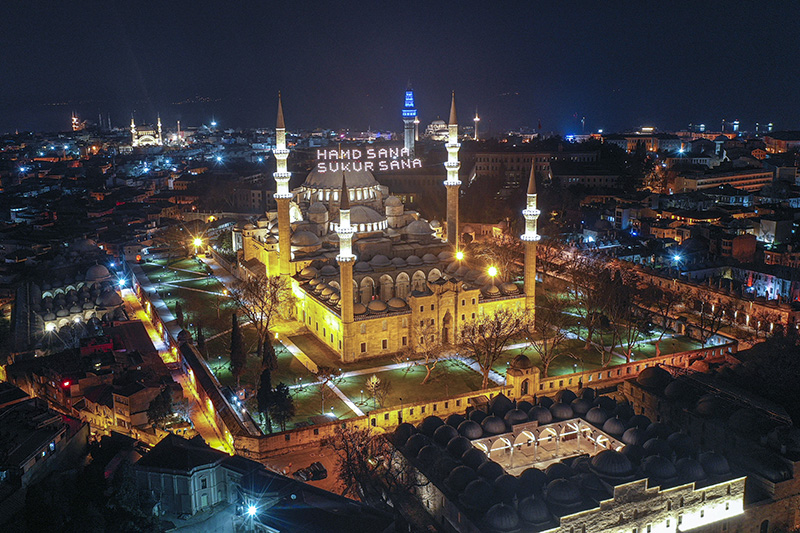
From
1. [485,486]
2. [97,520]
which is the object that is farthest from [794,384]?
[97,520]

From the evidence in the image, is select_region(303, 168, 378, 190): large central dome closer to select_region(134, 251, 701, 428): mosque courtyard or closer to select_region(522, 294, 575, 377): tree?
select_region(134, 251, 701, 428): mosque courtyard

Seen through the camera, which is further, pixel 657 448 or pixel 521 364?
pixel 521 364

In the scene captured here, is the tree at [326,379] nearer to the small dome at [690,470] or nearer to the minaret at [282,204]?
the minaret at [282,204]

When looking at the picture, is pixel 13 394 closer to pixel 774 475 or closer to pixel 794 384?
pixel 774 475

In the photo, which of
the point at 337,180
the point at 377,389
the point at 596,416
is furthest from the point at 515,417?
the point at 337,180

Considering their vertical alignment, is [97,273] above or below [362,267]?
below

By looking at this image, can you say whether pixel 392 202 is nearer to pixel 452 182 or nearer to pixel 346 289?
pixel 452 182

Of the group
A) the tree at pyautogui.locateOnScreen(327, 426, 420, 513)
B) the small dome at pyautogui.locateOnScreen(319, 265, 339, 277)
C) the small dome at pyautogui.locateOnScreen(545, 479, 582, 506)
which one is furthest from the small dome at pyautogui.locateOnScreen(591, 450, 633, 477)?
the small dome at pyautogui.locateOnScreen(319, 265, 339, 277)
